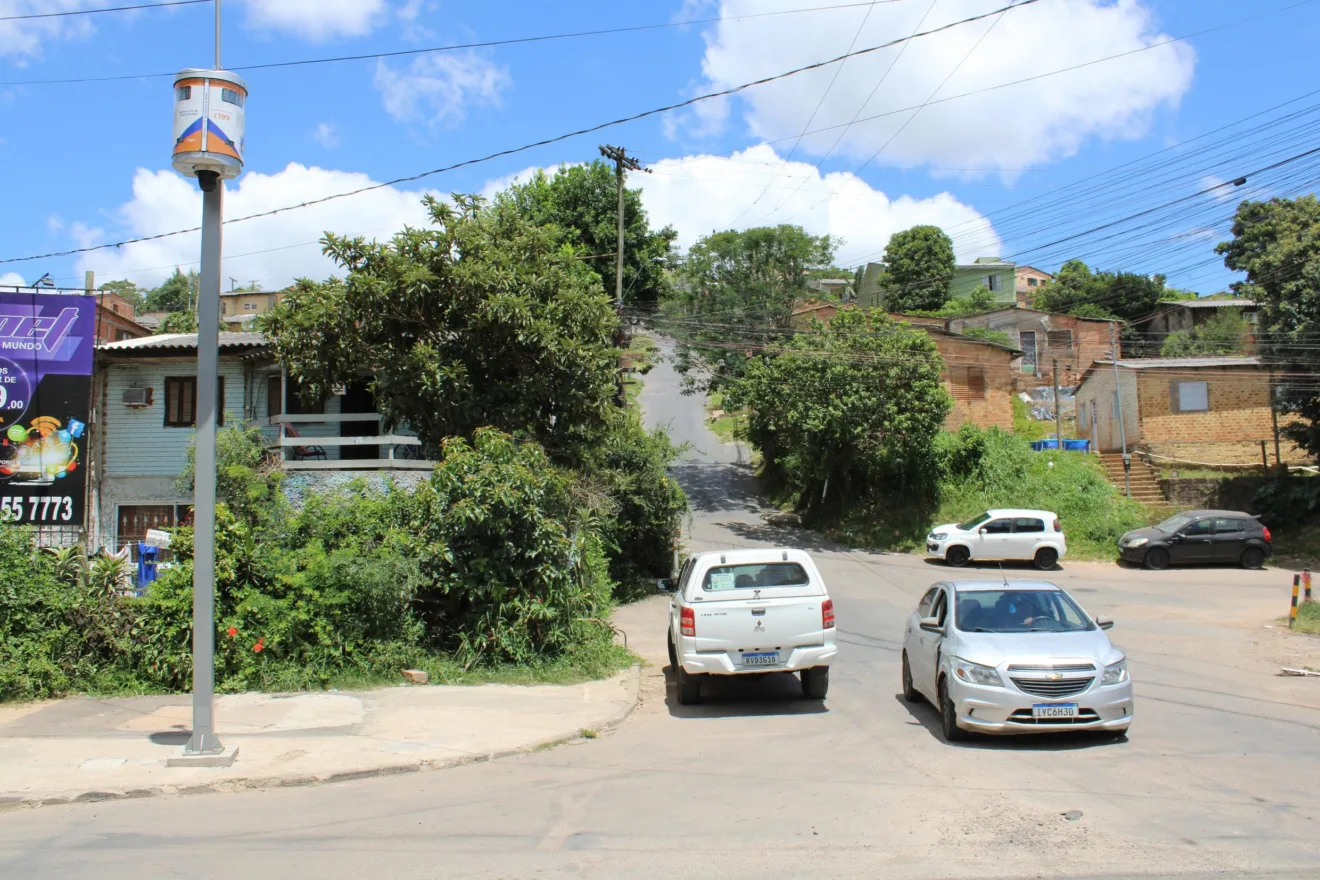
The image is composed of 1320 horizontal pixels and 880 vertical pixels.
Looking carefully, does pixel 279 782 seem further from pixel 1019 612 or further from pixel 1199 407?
pixel 1199 407

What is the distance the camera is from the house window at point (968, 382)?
135ft

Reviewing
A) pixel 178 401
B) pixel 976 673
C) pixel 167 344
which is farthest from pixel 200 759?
pixel 178 401

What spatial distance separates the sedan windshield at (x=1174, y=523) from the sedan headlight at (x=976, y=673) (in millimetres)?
20887

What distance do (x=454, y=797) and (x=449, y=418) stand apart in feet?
31.9

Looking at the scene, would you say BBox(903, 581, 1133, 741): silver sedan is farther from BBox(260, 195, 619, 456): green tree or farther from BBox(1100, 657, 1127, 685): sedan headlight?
BBox(260, 195, 619, 456): green tree

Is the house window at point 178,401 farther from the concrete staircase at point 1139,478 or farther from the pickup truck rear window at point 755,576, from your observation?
the concrete staircase at point 1139,478

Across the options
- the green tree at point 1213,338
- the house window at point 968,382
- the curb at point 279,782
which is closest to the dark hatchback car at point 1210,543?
the house window at point 968,382

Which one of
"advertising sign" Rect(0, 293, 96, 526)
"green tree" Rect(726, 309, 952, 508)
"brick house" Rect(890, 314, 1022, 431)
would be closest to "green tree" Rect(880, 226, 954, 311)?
"brick house" Rect(890, 314, 1022, 431)

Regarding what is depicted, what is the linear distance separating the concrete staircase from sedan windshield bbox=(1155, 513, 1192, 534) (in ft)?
16.4

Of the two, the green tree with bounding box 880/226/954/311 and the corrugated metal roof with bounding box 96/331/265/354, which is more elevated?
the green tree with bounding box 880/226/954/311

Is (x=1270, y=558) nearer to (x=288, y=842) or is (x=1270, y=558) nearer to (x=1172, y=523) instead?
(x=1172, y=523)

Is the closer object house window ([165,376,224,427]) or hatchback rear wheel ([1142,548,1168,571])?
house window ([165,376,224,427])

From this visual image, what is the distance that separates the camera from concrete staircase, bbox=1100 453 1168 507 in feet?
106

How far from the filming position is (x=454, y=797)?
24.7 feet
